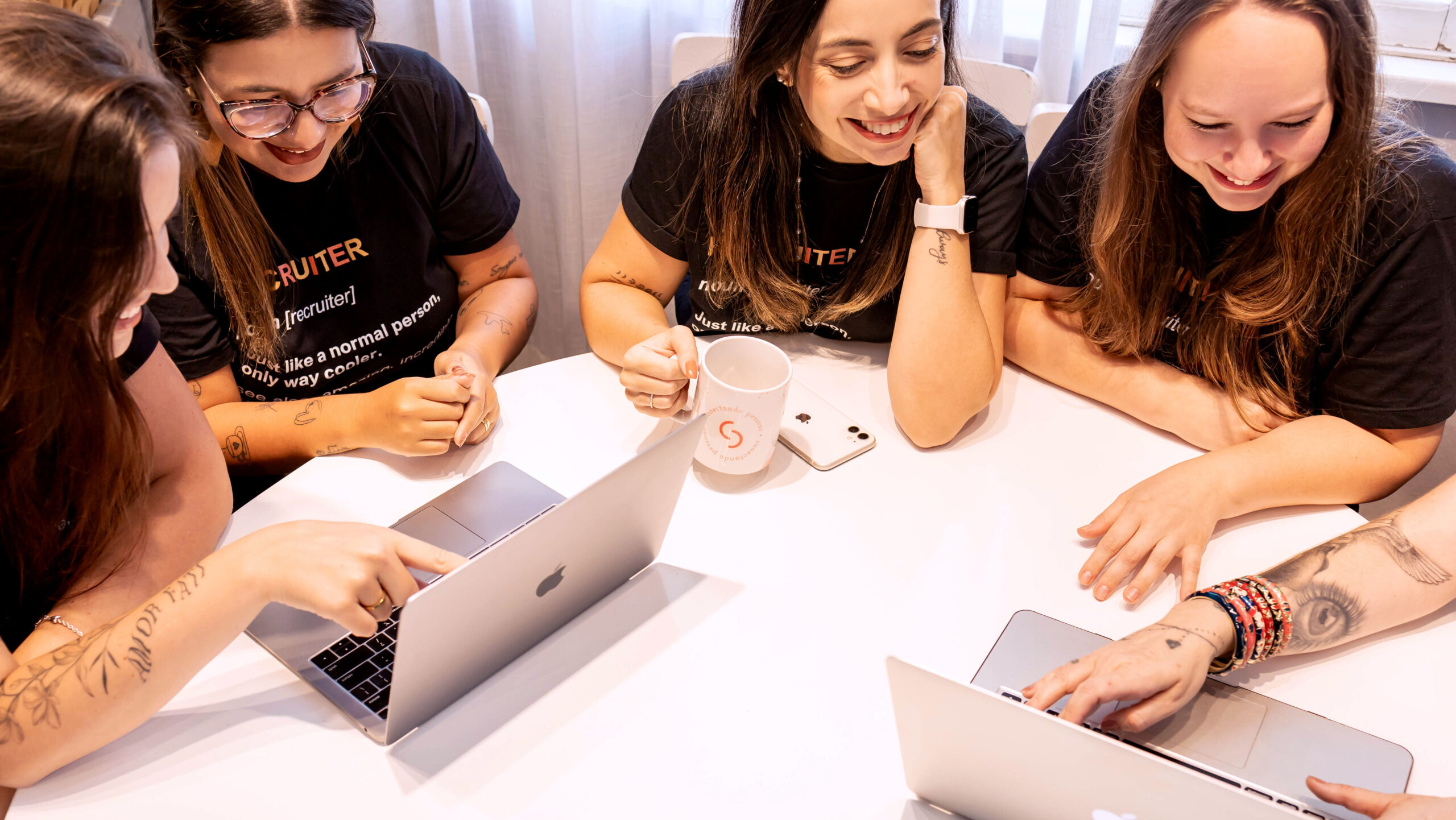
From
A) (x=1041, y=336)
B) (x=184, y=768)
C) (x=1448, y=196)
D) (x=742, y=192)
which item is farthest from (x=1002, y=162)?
(x=184, y=768)

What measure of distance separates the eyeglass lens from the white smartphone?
2.18 feet

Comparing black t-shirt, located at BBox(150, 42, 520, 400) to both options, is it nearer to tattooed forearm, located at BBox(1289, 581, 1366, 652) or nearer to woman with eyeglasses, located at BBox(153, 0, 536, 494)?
woman with eyeglasses, located at BBox(153, 0, 536, 494)

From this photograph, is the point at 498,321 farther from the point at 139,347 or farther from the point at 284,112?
the point at 139,347

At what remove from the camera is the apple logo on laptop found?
90 centimetres

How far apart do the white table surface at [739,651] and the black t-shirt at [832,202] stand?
0.72 feet

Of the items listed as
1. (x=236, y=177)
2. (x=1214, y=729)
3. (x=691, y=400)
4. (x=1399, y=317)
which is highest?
(x=236, y=177)

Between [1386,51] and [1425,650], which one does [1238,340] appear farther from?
[1386,51]

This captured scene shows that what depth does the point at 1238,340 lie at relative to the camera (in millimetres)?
1277

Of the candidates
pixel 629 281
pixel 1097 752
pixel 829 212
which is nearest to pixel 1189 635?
pixel 1097 752

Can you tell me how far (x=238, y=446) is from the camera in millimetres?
1297

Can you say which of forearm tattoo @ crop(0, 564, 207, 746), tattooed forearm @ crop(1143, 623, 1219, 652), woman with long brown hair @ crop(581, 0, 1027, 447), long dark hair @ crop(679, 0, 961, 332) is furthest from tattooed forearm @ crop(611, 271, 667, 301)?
tattooed forearm @ crop(1143, 623, 1219, 652)

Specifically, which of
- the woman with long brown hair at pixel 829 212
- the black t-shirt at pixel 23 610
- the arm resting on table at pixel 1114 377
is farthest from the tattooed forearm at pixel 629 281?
the black t-shirt at pixel 23 610

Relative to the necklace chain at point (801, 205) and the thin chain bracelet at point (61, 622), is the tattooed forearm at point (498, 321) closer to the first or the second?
the necklace chain at point (801, 205)

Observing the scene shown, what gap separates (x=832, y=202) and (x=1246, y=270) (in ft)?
1.82
